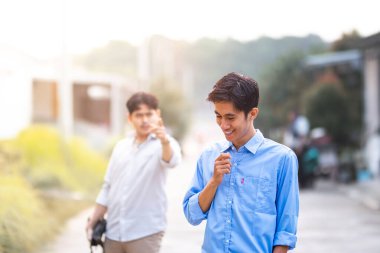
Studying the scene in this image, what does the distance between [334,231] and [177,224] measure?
7.64ft

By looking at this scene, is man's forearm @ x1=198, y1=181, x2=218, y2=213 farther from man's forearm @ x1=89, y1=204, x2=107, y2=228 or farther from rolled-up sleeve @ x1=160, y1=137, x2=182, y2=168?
man's forearm @ x1=89, y1=204, x2=107, y2=228

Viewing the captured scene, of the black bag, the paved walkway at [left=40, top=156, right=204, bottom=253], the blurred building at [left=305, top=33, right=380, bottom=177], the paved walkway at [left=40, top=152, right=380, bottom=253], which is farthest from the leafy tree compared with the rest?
the black bag

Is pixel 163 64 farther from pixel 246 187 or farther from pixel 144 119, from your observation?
pixel 246 187

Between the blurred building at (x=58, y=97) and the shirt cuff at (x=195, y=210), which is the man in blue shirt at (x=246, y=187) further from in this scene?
the blurred building at (x=58, y=97)

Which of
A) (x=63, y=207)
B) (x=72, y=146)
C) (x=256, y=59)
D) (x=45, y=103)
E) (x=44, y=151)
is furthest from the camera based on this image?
(x=256, y=59)

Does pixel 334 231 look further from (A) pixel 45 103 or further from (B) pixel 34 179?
(A) pixel 45 103

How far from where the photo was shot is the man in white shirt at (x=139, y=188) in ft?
16.1

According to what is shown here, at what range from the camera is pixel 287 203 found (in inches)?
130

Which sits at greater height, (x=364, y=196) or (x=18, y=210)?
(x=18, y=210)

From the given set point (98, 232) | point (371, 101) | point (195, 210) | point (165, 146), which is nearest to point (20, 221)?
point (98, 232)

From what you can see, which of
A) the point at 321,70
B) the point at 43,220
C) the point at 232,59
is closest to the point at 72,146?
the point at 43,220

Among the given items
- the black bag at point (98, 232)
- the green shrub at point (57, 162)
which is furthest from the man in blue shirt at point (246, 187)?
the green shrub at point (57, 162)

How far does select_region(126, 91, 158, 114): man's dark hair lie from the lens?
515 cm

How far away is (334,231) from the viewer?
34.4ft
